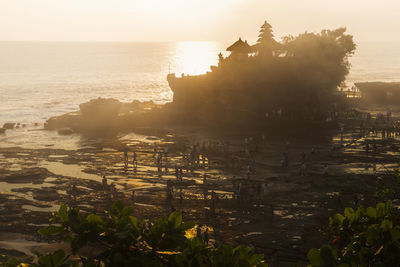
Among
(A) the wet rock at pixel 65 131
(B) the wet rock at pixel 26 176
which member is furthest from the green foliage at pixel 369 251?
(A) the wet rock at pixel 65 131

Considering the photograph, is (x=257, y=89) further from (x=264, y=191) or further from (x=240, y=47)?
(x=264, y=191)

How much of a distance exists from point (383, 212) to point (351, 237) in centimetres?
69

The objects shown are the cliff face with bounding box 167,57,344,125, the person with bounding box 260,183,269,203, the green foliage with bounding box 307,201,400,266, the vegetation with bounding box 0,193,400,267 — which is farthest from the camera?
the cliff face with bounding box 167,57,344,125

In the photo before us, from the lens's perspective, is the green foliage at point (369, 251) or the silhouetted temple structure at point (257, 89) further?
the silhouetted temple structure at point (257, 89)

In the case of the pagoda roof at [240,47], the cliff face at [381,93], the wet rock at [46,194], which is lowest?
the wet rock at [46,194]

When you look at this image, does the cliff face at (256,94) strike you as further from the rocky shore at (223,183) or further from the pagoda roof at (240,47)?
the rocky shore at (223,183)

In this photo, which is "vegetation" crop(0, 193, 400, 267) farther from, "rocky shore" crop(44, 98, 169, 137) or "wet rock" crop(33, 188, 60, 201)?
"rocky shore" crop(44, 98, 169, 137)

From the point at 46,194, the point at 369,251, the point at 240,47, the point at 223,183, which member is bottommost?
the point at 46,194

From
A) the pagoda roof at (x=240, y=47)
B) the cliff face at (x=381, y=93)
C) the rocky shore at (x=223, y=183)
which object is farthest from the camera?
the cliff face at (x=381, y=93)

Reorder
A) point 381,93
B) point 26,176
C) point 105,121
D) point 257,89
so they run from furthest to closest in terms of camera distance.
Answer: point 381,93 < point 105,121 < point 257,89 < point 26,176

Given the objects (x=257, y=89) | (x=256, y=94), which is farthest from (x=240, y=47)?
(x=256, y=94)

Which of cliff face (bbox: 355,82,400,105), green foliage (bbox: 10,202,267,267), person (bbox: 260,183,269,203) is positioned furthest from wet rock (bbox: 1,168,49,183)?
cliff face (bbox: 355,82,400,105)

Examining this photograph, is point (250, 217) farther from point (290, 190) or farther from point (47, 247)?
point (47, 247)

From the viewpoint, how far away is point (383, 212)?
6.75 metres
